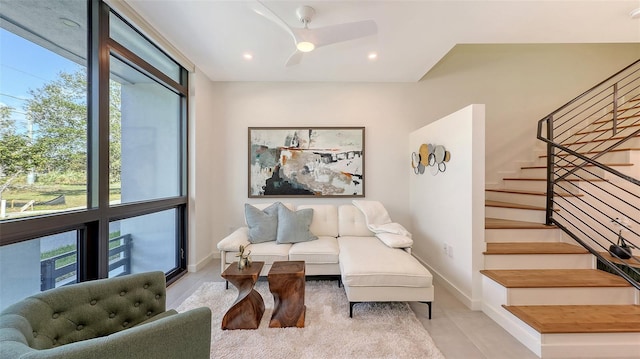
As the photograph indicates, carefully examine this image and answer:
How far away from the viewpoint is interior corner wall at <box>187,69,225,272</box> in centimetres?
330

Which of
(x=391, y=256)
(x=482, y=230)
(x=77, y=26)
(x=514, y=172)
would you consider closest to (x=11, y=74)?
(x=77, y=26)

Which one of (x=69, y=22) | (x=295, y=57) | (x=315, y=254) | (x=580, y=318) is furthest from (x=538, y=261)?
(x=69, y=22)

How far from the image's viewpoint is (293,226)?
120 inches

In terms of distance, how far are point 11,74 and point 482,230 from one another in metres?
3.88

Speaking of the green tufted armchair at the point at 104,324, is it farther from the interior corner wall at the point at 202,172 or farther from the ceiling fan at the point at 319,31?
the ceiling fan at the point at 319,31

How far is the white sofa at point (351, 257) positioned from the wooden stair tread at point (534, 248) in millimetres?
841

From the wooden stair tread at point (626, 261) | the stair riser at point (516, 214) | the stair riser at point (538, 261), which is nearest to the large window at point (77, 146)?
the stair riser at point (538, 261)

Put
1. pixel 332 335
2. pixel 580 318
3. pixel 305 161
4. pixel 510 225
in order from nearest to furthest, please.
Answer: pixel 580 318 < pixel 332 335 < pixel 510 225 < pixel 305 161

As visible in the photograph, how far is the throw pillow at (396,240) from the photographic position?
2768 mm

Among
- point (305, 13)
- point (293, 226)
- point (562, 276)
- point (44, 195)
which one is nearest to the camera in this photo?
point (44, 195)

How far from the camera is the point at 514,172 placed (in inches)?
150

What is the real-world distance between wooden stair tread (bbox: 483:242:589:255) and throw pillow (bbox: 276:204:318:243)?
6.62ft

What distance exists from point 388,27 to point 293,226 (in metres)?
2.49

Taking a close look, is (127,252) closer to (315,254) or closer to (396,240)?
(315,254)
